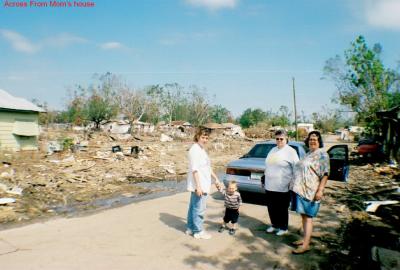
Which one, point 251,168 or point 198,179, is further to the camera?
point 251,168

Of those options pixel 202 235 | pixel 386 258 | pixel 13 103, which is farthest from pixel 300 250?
pixel 13 103

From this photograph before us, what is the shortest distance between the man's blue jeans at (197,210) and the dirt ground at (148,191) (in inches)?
35.5

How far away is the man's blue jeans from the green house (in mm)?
15615

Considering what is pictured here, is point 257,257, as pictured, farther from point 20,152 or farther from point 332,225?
point 20,152

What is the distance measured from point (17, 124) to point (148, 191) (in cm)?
1155

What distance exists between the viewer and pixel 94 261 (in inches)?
162

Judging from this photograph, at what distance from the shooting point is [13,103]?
1738cm

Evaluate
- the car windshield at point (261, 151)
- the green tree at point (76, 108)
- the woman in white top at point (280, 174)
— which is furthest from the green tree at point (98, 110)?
the woman in white top at point (280, 174)

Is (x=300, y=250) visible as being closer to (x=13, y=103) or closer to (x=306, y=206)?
(x=306, y=206)

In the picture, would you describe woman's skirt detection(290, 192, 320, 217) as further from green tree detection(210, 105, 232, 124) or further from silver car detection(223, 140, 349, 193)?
green tree detection(210, 105, 232, 124)

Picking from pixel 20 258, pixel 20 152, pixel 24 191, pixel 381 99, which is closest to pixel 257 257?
pixel 20 258

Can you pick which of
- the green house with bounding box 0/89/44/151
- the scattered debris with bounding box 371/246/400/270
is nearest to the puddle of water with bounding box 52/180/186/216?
the scattered debris with bounding box 371/246/400/270

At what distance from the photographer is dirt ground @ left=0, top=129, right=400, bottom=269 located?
4.56 m

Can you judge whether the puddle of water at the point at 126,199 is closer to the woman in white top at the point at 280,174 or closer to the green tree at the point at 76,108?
the woman in white top at the point at 280,174
